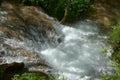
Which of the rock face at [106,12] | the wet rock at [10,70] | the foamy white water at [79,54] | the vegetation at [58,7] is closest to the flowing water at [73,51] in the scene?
the foamy white water at [79,54]

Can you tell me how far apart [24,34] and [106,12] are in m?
5.65

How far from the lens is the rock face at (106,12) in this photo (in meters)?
14.7

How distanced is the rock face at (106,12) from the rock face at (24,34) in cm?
294

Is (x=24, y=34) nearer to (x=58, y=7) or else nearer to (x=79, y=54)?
(x=79, y=54)

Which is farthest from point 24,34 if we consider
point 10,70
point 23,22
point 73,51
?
point 10,70

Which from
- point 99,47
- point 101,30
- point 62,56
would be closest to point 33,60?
point 62,56

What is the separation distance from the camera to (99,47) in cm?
1209

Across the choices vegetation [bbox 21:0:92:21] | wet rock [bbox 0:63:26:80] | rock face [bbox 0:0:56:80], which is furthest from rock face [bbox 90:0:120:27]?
wet rock [bbox 0:63:26:80]

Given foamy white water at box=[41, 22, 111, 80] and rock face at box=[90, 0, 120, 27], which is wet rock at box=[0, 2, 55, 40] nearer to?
foamy white water at box=[41, 22, 111, 80]

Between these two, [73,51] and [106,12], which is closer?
[73,51]

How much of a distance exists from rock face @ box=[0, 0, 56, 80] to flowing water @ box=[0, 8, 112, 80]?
1.3 inches

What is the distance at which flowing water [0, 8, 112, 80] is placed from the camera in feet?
33.5

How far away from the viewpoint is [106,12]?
15.6 metres

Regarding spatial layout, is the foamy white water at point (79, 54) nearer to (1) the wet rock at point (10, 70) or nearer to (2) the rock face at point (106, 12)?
(2) the rock face at point (106, 12)
